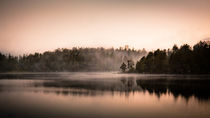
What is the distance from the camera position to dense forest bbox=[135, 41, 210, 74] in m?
106

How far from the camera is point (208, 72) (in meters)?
103

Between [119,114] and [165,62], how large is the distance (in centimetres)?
11591

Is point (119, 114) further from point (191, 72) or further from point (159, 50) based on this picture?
point (159, 50)

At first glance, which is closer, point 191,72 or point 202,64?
point 202,64

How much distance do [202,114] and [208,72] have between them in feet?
308

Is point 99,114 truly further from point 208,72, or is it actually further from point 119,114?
point 208,72

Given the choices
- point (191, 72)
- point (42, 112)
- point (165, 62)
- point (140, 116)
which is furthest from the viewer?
point (165, 62)

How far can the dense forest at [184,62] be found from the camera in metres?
106

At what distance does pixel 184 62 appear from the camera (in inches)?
4486

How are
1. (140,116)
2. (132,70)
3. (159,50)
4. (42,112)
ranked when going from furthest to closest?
1. (132,70)
2. (159,50)
3. (42,112)
4. (140,116)

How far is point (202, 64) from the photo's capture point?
342 feet

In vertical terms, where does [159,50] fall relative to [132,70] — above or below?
above

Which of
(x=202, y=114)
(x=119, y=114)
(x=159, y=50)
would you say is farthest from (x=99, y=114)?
(x=159, y=50)

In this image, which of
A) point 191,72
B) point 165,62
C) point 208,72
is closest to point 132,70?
point 165,62
